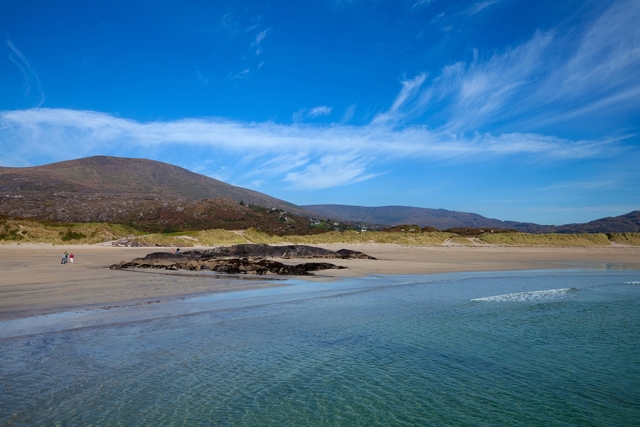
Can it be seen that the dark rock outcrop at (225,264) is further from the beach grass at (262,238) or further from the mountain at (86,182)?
the mountain at (86,182)

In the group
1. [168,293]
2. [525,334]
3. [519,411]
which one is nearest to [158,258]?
[168,293]

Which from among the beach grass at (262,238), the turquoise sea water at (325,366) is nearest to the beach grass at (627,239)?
the beach grass at (262,238)

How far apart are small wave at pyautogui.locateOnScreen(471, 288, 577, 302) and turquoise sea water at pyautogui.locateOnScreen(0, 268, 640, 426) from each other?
123cm

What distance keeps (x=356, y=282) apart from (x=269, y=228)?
194 feet

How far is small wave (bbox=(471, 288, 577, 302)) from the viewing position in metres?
14.8

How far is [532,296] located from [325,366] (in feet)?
36.6

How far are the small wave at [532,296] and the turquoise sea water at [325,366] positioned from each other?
1230 mm

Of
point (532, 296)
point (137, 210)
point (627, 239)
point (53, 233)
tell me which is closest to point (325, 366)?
point (532, 296)

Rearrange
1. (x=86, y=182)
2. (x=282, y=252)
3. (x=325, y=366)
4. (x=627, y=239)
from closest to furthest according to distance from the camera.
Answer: (x=325, y=366)
(x=282, y=252)
(x=627, y=239)
(x=86, y=182)

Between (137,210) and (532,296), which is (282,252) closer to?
(532,296)

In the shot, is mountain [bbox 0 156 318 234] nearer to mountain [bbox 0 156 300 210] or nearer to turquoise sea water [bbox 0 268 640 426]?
mountain [bbox 0 156 300 210]

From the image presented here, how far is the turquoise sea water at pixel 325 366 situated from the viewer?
18.3ft

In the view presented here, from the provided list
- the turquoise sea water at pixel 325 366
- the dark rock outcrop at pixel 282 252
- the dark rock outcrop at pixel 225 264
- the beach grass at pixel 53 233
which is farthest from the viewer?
the beach grass at pixel 53 233

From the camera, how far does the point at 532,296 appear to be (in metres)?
15.6
